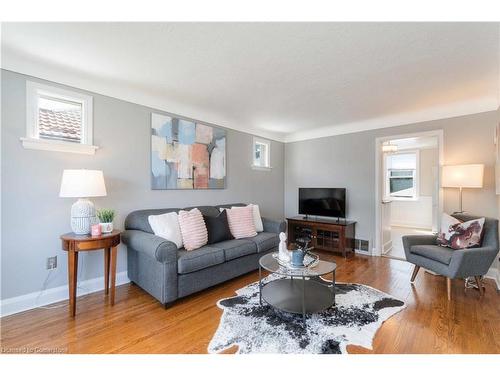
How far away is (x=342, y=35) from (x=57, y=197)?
2957mm

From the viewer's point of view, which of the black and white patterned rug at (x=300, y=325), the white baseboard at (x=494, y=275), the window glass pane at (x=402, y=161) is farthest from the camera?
the window glass pane at (x=402, y=161)

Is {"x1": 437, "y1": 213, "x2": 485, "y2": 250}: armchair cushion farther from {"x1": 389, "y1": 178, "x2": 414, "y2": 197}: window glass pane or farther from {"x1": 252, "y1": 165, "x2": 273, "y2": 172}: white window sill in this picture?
{"x1": 389, "y1": 178, "x2": 414, "y2": 197}: window glass pane

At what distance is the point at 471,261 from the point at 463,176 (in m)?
1.18

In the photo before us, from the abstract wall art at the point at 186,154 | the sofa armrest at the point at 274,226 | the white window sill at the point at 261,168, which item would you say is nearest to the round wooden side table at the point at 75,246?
the abstract wall art at the point at 186,154

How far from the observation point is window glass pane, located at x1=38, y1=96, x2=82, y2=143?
2285mm

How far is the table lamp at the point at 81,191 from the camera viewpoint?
208 cm

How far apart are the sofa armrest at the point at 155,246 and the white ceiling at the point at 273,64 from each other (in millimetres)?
1665

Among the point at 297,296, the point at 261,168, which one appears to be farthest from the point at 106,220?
the point at 261,168

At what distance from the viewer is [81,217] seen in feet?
7.13

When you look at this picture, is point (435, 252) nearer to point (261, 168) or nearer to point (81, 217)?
point (261, 168)

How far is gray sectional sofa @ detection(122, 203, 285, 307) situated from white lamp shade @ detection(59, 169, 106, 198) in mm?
644

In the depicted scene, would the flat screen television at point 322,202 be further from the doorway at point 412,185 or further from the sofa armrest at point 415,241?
the doorway at point 412,185
